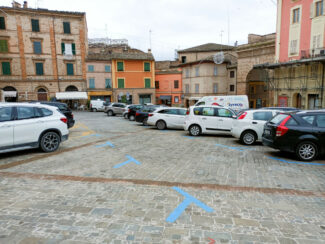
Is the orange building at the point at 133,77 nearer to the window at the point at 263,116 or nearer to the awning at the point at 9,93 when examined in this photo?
the awning at the point at 9,93

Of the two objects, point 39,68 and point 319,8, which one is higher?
point 319,8

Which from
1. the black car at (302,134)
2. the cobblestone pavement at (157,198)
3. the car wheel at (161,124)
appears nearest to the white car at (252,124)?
the cobblestone pavement at (157,198)

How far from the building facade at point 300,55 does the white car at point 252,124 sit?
13.3 meters

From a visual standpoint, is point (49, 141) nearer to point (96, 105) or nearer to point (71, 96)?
point (96, 105)

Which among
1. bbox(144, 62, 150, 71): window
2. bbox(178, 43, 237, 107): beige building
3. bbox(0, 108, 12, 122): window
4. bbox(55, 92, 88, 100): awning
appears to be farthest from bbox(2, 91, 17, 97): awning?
bbox(0, 108, 12, 122): window

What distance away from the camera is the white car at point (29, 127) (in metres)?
7.01

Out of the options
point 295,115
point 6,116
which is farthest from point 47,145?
point 295,115

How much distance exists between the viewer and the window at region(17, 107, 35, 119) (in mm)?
7371

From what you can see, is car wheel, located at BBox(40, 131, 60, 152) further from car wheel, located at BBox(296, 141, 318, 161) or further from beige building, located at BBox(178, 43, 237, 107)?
beige building, located at BBox(178, 43, 237, 107)

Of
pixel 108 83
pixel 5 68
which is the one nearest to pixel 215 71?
pixel 108 83

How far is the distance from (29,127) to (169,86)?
1472 inches

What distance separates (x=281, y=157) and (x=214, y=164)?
2584 millimetres

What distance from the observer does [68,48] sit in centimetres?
3672

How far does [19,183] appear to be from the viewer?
5.28 m
